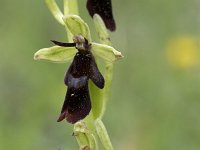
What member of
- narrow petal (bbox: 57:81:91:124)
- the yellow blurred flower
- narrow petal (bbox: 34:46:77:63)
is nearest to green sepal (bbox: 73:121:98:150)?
narrow petal (bbox: 57:81:91:124)

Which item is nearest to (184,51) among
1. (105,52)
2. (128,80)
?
(128,80)

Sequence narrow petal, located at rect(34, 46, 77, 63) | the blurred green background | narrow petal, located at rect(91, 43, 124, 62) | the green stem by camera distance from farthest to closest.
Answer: the blurred green background, the green stem, narrow petal, located at rect(34, 46, 77, 63), narrow petal, located at rect(91, 43, 124, 62)

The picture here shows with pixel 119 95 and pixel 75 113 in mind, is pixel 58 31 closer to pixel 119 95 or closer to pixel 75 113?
pixel 119 95

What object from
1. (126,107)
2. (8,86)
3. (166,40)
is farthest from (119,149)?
(166,40)

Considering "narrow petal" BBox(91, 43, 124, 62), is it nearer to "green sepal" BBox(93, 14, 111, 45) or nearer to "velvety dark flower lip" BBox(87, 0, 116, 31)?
"green sepal" BBox(93, 14, 111, 45)

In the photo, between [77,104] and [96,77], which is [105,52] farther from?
[77,104]

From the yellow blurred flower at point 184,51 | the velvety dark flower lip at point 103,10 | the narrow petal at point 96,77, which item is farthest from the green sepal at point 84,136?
the yellow blurred flower at point 184,51

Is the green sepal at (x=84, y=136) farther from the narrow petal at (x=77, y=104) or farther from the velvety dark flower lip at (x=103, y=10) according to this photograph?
the velvety dark flower lip at (x=103, y=10)
